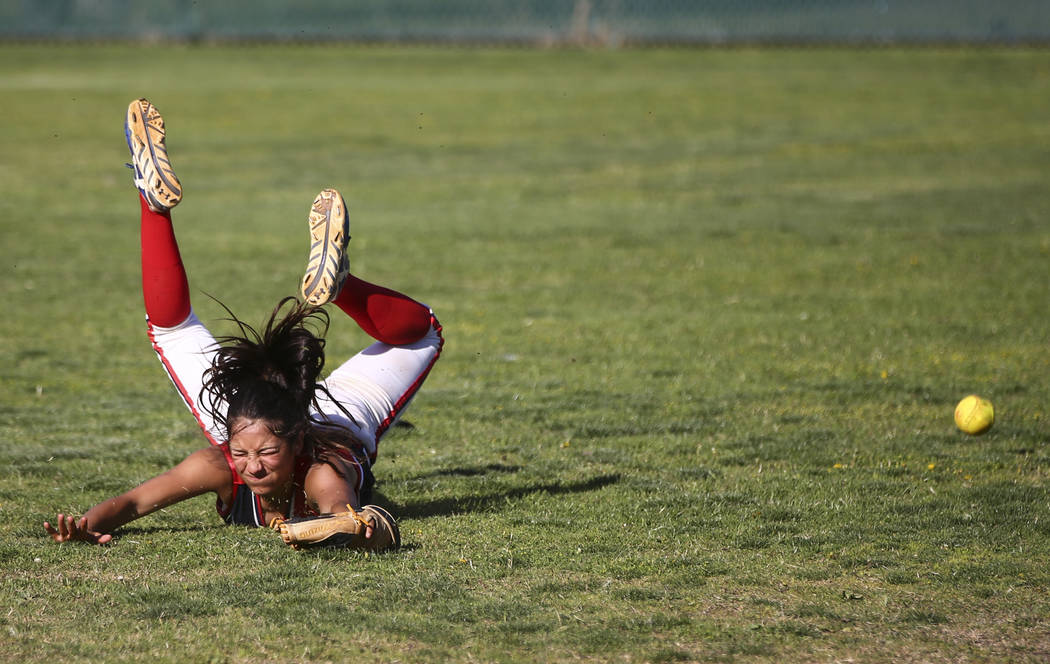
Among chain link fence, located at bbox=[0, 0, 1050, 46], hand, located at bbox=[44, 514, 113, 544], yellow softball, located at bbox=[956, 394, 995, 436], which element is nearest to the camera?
hand, located at bbox=[44, 514, 113, 544]

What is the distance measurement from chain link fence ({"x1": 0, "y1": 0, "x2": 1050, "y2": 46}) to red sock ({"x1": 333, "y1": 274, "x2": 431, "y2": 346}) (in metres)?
31.6

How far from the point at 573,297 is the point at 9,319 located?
15.3 ft

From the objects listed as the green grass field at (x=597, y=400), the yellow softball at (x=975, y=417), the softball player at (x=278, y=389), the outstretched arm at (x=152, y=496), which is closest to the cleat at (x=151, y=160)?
the softball player at (x=278, y=389)

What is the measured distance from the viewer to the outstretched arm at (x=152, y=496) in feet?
18.0

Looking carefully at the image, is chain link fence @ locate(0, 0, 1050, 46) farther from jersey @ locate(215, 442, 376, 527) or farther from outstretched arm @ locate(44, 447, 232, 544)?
outstretched arm @ locate(44, 447, 232, 544)

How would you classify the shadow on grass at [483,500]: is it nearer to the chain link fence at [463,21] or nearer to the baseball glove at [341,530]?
the baseball glove at [341,530]

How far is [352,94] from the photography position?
2886 cm

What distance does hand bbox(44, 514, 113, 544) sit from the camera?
5422 mm

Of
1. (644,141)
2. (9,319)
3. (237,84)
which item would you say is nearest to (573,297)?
(9,319)

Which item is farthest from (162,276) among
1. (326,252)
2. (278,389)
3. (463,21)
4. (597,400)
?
(463,21)

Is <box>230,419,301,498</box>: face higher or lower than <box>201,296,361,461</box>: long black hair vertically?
lower

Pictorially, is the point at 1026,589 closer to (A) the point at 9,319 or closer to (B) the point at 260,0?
(A) the point at 9,319

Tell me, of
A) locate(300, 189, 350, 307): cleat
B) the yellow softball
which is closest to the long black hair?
locate(300, 189, 350, 307): cleat

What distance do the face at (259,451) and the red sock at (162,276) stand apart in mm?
1074
